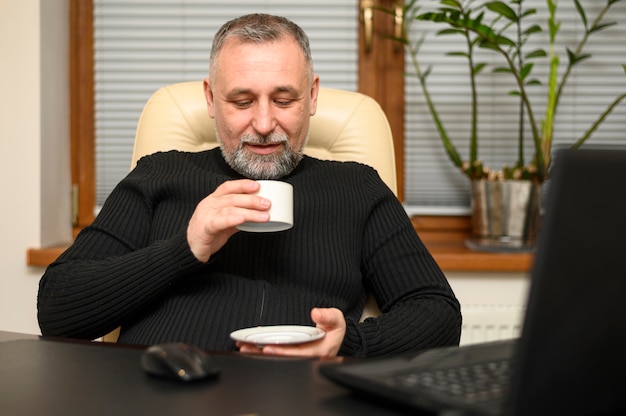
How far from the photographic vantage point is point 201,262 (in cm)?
120

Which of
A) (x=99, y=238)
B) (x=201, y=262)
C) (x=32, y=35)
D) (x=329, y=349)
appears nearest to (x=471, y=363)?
(x=329, y=349)

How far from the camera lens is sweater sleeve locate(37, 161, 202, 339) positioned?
122cm

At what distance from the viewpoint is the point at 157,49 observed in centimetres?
249

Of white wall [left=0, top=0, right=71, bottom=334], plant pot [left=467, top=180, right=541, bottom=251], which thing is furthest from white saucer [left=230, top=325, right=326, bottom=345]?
white wall [left=0, top=0, right=71, bottom=334]

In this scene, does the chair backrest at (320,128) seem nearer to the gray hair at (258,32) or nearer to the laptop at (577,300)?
the gray hair at (258,32)

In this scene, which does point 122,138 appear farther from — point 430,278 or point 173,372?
point 173,372

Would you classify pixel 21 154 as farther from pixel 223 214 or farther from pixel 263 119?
pixel 223 214

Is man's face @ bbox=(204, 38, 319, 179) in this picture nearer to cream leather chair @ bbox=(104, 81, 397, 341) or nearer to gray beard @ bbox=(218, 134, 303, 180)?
gray beard @ bbox=(218, 134, 303, 180)

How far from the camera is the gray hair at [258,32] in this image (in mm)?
1484

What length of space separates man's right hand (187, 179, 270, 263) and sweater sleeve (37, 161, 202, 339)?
26 mm

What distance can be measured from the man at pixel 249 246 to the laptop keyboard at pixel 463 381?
485 millimetres

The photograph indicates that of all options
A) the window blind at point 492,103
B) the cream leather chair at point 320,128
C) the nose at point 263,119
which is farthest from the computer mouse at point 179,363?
the window blind at point 492,103

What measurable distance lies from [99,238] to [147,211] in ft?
0.37

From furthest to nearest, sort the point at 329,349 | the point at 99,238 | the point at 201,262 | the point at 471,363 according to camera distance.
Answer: the point at 99,238 < the point at 201,262 < the point at 329,349 < the point at 471,363
